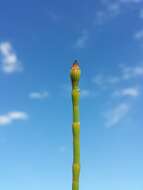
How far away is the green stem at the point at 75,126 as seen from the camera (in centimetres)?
683

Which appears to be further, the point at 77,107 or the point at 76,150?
the point at 77,107

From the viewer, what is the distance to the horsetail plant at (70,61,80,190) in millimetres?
6836

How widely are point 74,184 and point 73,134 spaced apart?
1295 millimetres

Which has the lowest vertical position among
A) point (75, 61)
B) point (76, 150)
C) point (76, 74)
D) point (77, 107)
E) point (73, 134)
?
point (76, 150)

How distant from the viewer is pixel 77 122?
7312 mm

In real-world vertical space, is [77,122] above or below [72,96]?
below

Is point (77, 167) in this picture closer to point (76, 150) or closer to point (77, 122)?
point (76, 150)

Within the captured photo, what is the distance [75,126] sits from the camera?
7.21m

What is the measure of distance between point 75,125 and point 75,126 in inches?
1.3

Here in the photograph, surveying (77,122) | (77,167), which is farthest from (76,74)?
(77,167)

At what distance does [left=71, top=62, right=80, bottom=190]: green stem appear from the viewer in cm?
683

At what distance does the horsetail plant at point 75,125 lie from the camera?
22.4ft

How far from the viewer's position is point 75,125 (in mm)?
7238

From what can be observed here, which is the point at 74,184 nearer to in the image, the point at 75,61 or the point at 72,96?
the point at 72,96
